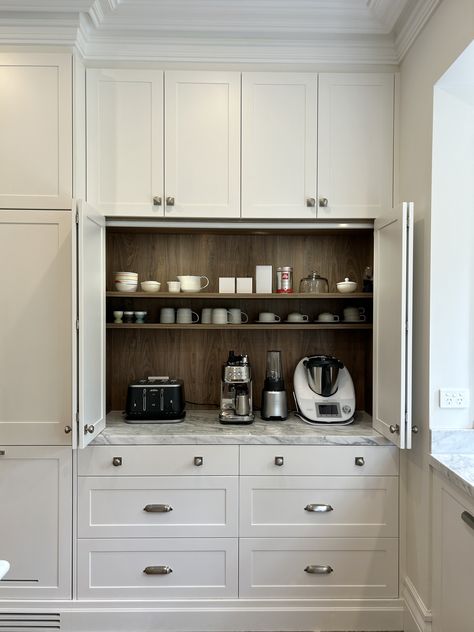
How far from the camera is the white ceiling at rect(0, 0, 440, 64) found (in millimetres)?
2188

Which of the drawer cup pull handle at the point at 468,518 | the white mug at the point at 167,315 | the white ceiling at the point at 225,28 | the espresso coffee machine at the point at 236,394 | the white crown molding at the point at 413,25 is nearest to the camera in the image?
the drawer cup pull handle at the point at 468,518

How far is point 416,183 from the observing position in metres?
2.22

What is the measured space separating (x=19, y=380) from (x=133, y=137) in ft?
4.11

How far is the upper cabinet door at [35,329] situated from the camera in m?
2.23

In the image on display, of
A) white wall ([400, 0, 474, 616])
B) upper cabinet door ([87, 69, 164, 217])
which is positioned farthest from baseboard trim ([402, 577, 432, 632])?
upper cabinet door ([87, 69, 164, 217])

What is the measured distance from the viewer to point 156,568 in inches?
89.4

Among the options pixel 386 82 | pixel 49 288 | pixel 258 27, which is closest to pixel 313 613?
pixel 49 288

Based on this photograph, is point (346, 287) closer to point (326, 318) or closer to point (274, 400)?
point (326, 318)

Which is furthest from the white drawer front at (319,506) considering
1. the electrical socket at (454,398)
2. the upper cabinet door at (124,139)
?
the upper cabinet door at (124,139)

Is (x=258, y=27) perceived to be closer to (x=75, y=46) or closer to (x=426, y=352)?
(x=75, y=46)

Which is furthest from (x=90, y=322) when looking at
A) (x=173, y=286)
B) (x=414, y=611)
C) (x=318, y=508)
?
(x=414, y=611)

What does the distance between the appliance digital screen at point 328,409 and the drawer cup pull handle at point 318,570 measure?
0.69m

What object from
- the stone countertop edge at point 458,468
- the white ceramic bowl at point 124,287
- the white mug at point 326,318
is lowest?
the stone countertop edge at point 458,468

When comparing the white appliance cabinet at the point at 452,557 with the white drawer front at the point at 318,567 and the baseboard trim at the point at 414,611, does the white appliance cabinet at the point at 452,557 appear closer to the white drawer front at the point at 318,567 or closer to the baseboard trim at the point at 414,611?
the baseboard trim at the point at 414,611
